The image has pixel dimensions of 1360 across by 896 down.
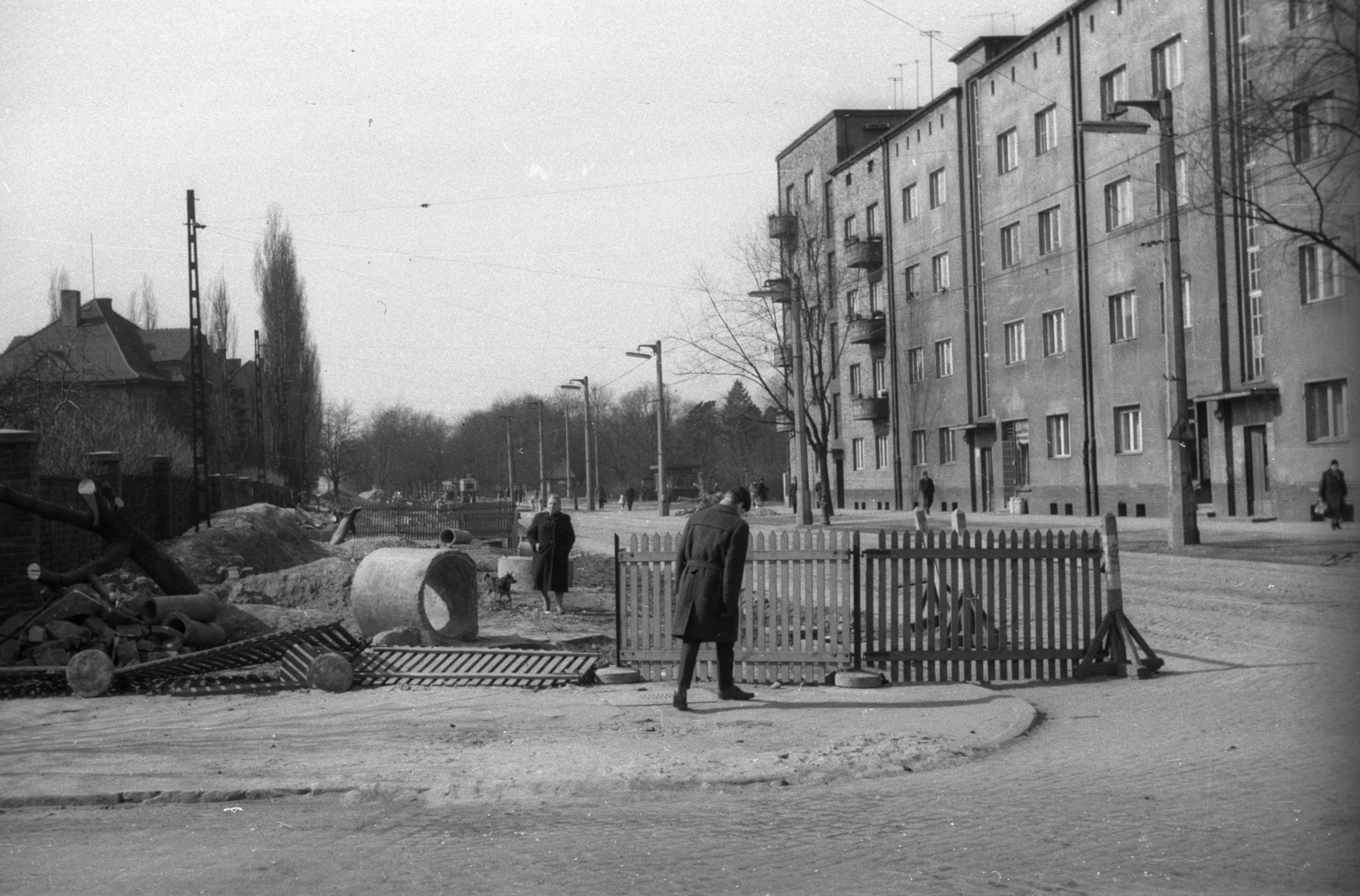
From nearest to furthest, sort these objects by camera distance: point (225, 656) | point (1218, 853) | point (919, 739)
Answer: point (1218, 853) → point (919, 739) → point (225, 656)

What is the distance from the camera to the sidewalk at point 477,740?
7.39m

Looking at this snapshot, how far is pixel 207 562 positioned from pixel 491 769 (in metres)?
20.2

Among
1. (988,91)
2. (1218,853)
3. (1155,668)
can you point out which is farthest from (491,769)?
(988,91)

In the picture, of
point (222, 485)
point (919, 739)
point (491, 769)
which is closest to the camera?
point (491, 769)

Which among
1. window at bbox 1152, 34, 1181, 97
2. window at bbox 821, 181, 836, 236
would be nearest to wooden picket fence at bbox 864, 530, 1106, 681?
window at bbox 1152, 34, 1181, 97

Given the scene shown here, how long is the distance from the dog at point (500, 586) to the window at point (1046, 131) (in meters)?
28.2

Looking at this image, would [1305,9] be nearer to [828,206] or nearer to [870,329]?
[870,329]

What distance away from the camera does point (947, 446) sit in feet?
168

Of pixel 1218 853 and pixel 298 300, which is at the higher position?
pixel 298 300

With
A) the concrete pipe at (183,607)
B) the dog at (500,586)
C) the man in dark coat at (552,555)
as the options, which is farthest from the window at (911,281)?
the concrete pipe at (183,607)

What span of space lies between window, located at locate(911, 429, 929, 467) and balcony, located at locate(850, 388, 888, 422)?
8.75 ft

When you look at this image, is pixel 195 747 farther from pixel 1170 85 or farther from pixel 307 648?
pixel 1170 85

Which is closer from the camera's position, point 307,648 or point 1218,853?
point 1218,853

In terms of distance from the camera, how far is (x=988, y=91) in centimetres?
4541
